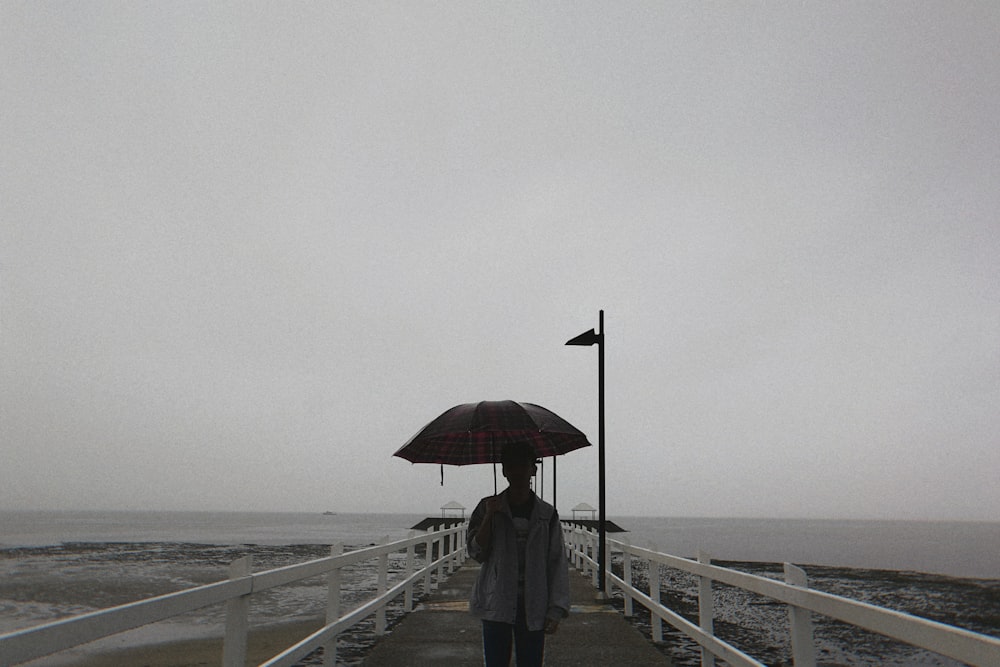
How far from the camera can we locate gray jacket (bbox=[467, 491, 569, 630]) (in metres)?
3.88

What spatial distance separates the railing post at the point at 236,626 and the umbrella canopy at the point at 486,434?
1341 mm

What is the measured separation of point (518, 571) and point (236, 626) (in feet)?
5.69

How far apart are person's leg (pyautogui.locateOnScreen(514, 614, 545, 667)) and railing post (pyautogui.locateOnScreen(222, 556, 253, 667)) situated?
1581 mm

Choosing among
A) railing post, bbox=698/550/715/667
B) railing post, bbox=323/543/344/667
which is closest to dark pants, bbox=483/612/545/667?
railing post, bbox=698/550/715/667

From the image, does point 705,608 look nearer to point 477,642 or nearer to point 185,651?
point 477,642

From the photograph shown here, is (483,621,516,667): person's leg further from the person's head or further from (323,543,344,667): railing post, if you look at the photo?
(323,543,344,667): railing post

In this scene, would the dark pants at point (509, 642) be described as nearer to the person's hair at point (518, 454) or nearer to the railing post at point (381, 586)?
the person's hair at point (518, 454)

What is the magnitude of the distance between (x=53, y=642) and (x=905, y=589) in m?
32.9

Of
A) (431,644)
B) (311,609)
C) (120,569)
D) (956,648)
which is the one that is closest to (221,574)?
(120,569)

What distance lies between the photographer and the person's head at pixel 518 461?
391 centimetres

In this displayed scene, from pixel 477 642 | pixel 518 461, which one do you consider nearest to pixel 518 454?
pixel 518 461

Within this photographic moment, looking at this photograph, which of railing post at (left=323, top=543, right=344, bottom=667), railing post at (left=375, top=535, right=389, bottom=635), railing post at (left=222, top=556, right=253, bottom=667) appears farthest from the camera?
railing post at (left=375, top=535, right=389, bottom=635)

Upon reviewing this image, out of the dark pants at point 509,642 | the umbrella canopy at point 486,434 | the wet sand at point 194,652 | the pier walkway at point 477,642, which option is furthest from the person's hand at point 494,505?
the wet sand at point 194,652

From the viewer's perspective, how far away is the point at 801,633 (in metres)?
3.94
